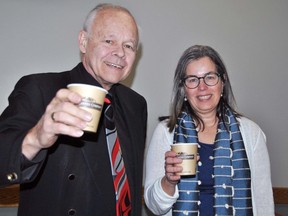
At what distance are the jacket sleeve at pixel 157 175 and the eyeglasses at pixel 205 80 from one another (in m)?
0.35

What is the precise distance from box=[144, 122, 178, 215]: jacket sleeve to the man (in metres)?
0.13

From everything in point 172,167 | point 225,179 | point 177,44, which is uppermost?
point 177,44

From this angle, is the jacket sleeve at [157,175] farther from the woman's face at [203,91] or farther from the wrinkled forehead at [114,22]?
the wrinkled forehead at [114,22]

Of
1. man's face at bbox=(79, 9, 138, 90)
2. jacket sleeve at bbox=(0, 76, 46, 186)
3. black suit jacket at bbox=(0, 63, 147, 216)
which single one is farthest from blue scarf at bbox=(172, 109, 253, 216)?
jacket sleeve at bbox=(0, 76, 46, 186)

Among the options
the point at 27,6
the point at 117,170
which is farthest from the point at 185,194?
the point at 27,6

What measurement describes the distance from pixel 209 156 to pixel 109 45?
0.95 m

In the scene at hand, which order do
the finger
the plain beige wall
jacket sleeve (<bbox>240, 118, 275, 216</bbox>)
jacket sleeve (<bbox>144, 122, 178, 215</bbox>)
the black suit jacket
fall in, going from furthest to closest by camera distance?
the plain beige wall, jacket sleeve (<bbox>240, 118, 275, 216</bbox>), jacket sleeve (<bbox>144, 122, 178, 215</bbox>), the black suit jacket, the finger

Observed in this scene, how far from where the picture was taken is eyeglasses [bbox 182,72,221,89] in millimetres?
1871

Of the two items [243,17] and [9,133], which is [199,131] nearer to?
[9,133]

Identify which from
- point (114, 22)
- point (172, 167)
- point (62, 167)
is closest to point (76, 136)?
point (62, 167)

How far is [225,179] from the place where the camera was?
5.85 ft

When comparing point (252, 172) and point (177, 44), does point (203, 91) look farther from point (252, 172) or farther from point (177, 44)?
point (177, 44)

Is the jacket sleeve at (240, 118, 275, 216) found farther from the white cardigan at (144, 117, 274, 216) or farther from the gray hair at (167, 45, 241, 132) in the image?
the gray hair at (167, 45, 241, 132)

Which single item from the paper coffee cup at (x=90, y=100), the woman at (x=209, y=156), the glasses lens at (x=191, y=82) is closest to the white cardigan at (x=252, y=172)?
the woman at (x=209, y=156)
